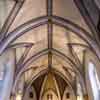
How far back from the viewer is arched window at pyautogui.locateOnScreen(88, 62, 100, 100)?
645 inches

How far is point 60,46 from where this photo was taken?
17.7 metres

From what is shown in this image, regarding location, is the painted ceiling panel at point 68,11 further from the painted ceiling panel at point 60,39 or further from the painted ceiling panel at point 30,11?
the painted ceiling panel at point 60,39

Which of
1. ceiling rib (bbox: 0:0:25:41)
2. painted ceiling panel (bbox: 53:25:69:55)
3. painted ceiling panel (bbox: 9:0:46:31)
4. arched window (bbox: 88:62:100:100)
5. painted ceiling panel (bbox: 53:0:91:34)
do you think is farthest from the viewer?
arched window (bbox: 88:62:100:100)

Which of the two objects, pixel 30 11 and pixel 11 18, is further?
pixel 30 11

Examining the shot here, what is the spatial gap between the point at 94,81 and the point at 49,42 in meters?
3.79

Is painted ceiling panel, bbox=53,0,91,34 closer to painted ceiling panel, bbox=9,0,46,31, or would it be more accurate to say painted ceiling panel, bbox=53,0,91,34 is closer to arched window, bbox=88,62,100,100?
painted ceiling panel, bbox=9,0,46,31

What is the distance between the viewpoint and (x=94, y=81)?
655 inches

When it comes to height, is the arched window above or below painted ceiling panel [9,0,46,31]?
below

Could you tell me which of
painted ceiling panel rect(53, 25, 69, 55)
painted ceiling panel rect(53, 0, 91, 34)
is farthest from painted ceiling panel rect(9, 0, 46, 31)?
painted ceiling panel rect(53, 25, 69, 55)

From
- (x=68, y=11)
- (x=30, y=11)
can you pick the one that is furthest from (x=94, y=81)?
(x=30, y=11)

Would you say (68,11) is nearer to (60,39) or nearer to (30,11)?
(30,11)

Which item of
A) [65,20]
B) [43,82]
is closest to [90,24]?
[65,20]

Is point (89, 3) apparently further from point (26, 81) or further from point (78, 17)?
point (26, 81)

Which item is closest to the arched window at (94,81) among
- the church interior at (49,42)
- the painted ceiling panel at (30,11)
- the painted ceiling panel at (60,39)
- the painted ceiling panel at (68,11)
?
the church interior at (49,42)
